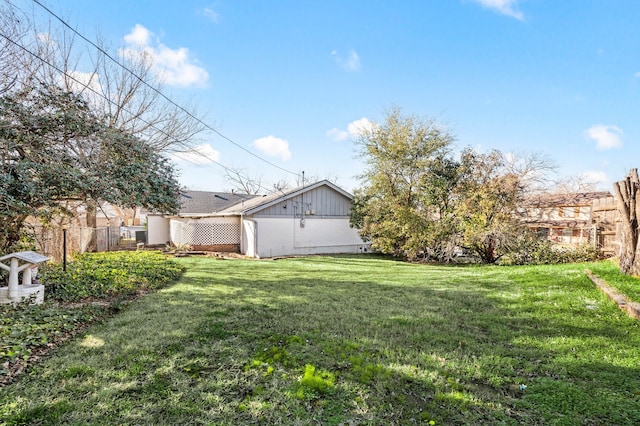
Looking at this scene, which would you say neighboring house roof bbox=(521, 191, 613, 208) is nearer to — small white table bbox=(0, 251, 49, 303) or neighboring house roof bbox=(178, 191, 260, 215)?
small white table bbox=(0, 251, 49, 303)

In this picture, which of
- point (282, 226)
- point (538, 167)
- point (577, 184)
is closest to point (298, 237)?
point (282, 226)

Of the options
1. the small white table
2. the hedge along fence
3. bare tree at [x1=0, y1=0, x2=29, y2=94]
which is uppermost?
bare tree at [x1=0, y1=0, x2=29, y2=94]

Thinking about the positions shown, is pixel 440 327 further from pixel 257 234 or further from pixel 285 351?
pixel 257 234

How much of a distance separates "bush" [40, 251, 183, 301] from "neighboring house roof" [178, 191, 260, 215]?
10118mm

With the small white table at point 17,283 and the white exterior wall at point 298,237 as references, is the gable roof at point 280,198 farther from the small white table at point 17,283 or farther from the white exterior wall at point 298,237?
the small white table at point 17,283

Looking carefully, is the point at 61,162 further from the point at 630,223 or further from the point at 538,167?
the point at 538,167

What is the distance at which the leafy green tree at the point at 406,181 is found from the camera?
1316 centimetres

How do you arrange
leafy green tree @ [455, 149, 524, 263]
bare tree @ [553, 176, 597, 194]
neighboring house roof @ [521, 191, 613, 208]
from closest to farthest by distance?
leafy green tree @ [455, 149, 524, 263] < neighboring house roof @ [521, 191, 613, 208] < bare tree @ [553, 176, 597, 194]

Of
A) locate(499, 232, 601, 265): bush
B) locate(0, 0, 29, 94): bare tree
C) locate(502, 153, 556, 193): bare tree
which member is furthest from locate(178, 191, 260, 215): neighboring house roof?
locate(502, 153, 556, 193): bare tree

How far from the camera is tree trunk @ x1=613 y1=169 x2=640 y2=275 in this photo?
21.1ft

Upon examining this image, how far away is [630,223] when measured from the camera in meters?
6.55

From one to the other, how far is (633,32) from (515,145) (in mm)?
9665

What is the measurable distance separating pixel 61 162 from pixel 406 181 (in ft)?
39.4

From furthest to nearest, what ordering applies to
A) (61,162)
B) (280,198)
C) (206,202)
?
(206,202), (280,198), (61,162)
